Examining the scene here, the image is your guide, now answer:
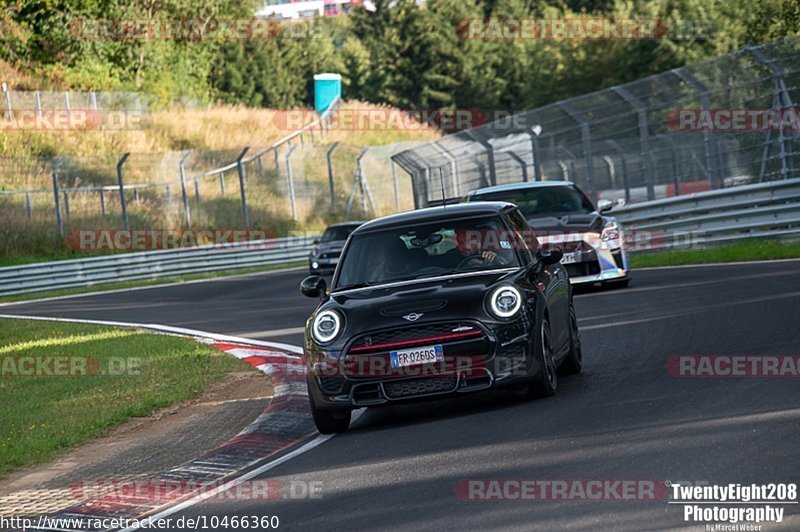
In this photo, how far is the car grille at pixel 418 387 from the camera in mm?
8703

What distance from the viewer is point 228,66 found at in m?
83.1

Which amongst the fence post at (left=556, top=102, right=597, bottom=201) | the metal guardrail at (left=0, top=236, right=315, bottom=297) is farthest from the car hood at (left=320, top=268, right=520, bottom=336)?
the metal guardrail at (left=0, top=236, right=315, bottom=297)

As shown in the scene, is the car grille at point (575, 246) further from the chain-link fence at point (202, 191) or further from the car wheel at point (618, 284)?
the chain-link fence at point (202, 191)

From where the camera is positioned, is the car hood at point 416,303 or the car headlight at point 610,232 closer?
the car hood at point 416,303

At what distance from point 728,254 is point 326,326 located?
12.9 meters

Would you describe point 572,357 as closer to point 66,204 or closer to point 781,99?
point 781,99

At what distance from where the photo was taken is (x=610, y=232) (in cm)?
1683

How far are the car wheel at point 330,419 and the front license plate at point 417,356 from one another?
600 mm

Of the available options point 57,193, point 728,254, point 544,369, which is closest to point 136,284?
point 57,193

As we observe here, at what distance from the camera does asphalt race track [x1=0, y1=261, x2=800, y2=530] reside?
619 cm

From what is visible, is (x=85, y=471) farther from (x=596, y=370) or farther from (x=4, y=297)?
(x=4, y=297)

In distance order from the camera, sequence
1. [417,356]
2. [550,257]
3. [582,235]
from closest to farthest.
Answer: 1. [417,356]
2. [550,257]
3. [582,235]

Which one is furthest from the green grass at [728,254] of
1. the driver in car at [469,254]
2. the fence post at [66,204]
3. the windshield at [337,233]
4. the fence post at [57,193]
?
the fence post at [66,204]

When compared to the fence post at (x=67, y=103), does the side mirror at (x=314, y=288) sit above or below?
below
